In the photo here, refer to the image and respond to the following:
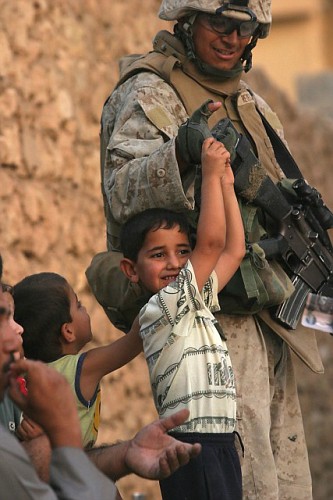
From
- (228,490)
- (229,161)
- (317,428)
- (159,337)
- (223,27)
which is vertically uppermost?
(223,27)

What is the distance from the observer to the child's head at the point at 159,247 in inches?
184

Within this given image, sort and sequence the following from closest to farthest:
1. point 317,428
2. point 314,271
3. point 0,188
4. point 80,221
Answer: point 314,271
point 0,188
point 80,221
point 317,428

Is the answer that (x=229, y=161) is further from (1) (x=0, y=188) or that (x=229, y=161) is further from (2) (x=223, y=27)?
(1) (x=0, y=188)

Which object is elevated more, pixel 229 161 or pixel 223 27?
pixel 223 27

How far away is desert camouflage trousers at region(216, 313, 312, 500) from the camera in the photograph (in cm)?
493

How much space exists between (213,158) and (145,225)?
12.1 inches

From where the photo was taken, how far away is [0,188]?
7.20m

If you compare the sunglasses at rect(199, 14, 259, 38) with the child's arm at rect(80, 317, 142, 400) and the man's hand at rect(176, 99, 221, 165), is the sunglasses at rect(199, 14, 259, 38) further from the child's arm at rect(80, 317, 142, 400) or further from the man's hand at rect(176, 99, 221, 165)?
the child's arm at rect(80, 317, 142, 400)

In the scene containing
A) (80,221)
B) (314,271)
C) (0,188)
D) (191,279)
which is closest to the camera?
(191,279)

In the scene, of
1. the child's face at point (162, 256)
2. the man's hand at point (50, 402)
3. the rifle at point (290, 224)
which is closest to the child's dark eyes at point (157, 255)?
the child's face at point (162, 256)

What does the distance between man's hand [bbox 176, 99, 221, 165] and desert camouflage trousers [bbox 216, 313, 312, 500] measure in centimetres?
59

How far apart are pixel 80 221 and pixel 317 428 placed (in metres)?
5.23

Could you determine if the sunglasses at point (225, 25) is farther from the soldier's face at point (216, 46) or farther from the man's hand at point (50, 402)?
the man's hand at point (50, 402)

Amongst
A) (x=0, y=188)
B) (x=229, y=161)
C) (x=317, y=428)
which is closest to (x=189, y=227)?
(x=229, y=161)
